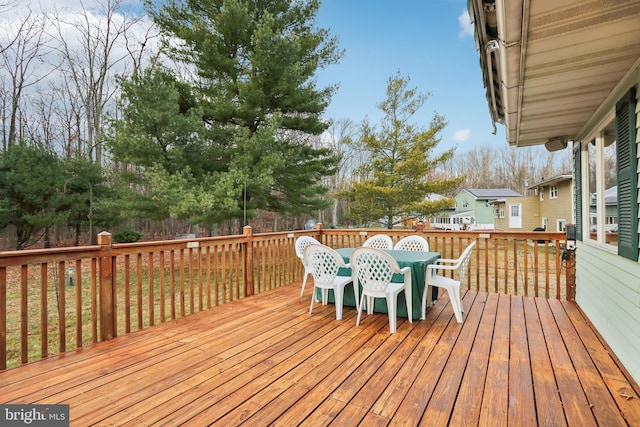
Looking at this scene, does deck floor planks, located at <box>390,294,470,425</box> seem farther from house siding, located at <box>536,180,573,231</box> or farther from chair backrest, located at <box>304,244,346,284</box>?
house siding, located at <box>536,180,573,231</box>

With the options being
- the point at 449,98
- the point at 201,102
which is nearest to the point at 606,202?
the point at 201,102

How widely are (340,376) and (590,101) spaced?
10.9 feet

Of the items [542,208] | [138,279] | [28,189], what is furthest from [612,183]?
[542,208]

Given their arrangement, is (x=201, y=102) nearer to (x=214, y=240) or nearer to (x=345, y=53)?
(x=345, y=53)

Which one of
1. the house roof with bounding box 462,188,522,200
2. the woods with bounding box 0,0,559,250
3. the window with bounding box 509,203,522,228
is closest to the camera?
the woods with bounding box 0,0,559,250

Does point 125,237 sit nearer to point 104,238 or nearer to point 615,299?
point 104,238

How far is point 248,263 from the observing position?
4.55m

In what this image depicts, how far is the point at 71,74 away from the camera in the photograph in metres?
13.2

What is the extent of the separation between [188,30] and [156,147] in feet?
10.3

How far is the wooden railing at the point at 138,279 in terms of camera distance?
8.22ft

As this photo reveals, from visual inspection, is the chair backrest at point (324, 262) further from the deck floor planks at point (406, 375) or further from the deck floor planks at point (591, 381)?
the deck floor planks at point (591, 381)

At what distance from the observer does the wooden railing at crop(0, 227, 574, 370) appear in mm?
2506

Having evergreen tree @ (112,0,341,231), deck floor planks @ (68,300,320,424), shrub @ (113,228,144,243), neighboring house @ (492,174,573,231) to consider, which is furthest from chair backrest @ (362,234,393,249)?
neighboring house @ (492,174,573,231)

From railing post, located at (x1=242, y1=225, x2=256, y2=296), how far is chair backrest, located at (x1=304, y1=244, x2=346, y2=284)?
134 centimetres
